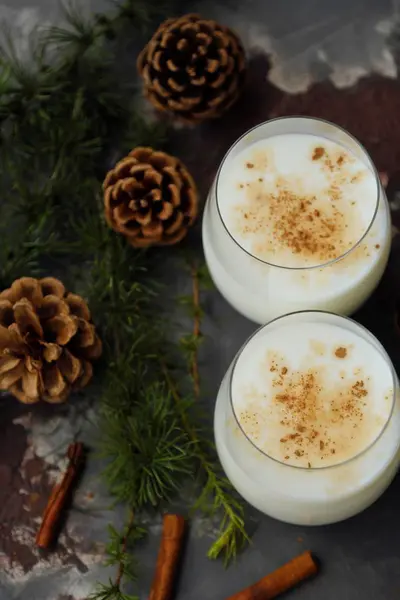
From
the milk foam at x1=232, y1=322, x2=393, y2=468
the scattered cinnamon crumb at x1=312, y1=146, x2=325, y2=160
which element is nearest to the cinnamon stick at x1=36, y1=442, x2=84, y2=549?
the milk foam at x1=232, y1=322, x2=393, y2=468

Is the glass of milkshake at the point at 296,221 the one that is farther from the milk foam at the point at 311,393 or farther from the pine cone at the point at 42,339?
the pine cone at the point at 42,339

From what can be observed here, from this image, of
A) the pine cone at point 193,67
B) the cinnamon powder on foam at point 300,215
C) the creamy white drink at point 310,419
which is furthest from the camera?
the pine cone at point 193,67

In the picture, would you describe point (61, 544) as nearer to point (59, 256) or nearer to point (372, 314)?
point (59, 256)

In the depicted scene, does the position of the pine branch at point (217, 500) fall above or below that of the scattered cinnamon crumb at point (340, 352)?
below

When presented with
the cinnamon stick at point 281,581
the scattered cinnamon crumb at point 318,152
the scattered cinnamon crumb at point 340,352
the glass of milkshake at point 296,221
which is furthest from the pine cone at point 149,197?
the cinnamon stick at point 281,581

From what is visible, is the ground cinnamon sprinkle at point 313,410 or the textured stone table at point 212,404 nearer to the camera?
the ground cinnamon sprinkle at point 313,410

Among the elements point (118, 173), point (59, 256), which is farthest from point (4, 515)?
point (118, 173)

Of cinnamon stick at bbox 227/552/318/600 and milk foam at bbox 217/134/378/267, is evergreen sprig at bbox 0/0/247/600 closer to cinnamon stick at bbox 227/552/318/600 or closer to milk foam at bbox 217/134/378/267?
cinnamon stick at bbox 227/552/318/600
